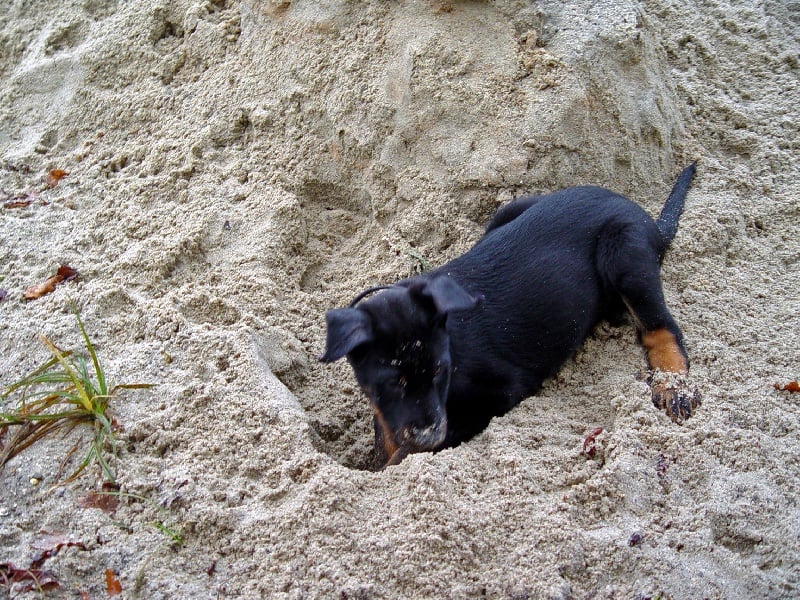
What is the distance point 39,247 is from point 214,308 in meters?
1.45

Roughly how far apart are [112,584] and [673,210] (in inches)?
158

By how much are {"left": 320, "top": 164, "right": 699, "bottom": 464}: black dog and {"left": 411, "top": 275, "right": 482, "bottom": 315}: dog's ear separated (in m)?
0.01

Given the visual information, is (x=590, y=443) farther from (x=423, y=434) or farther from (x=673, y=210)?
(x=673, y=210)

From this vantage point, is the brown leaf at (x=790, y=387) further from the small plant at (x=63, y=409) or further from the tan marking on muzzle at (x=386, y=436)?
the small plant at (x=63, y=409)

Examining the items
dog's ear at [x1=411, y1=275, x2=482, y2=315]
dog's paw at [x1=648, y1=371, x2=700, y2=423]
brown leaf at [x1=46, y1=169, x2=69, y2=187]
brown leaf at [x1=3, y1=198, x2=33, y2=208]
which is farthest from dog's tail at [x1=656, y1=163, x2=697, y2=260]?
brown leaf at [x1=3, y1=198, x2=33, y2=208]

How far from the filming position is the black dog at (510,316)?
3.77 meters

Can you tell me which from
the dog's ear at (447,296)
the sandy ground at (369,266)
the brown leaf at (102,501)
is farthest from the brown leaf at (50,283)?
the dog's ear at (447,296)

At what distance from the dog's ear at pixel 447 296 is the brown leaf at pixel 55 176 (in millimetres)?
3364

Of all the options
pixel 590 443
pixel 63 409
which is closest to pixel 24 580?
pixel 63 409

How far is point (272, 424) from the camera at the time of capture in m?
3.77

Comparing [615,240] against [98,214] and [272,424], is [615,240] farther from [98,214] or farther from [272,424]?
[98,214]

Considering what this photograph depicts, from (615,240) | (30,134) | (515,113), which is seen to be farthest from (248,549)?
(30,134)

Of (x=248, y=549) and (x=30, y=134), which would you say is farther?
(x=30, y=134)

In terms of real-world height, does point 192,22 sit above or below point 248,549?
above
